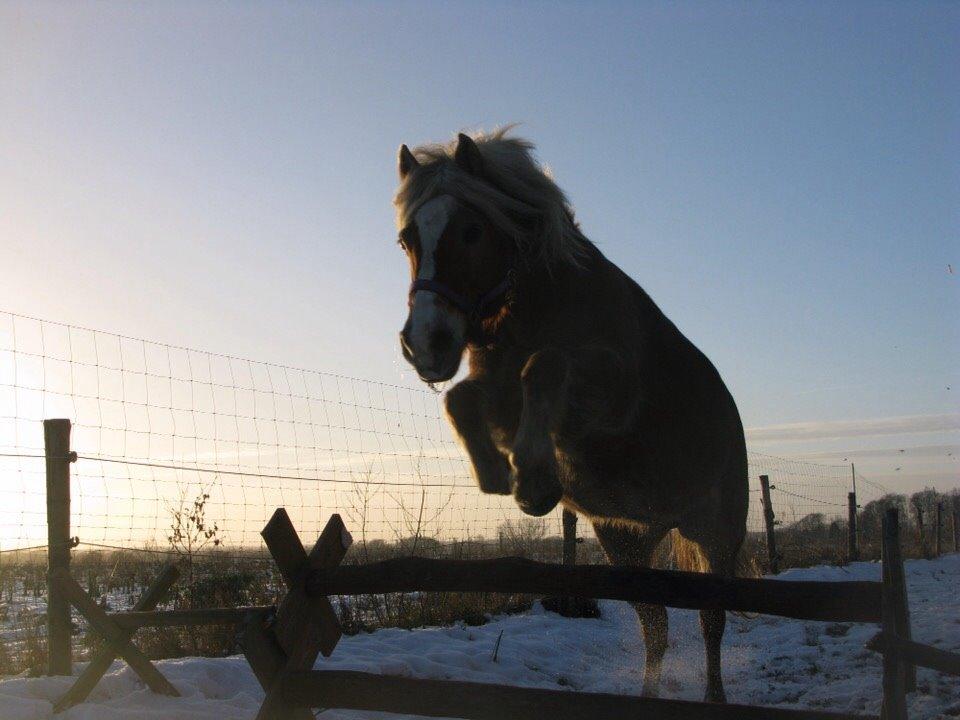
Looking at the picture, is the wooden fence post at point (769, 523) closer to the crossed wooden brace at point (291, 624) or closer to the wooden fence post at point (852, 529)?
the wooden fence post at point (852, 529)

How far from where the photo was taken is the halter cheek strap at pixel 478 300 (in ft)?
11.3

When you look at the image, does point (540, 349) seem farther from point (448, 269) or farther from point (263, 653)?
point (263, 653)

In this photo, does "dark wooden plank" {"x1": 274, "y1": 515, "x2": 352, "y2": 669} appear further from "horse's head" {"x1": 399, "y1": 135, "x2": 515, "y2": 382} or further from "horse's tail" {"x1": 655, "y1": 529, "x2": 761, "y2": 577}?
"horse's tail" {"x1": 655, "y1": 529, "x2": 761, "y2": 577}

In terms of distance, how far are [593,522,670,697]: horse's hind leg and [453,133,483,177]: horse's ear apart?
91.9 inches

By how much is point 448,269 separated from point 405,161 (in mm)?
822

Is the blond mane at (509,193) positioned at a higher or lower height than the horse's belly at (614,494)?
higher

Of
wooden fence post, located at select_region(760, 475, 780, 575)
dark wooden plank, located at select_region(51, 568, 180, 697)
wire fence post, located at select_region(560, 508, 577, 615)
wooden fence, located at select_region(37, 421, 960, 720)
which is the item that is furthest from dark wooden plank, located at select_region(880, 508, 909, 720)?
wooden fence post, located at select_region(760, 475, 780, 575)

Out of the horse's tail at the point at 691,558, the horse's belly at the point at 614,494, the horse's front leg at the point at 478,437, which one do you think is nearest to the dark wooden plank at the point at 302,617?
the horse's front leg at the point at 478,437

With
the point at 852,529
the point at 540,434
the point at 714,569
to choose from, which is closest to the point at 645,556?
the point at 714,569

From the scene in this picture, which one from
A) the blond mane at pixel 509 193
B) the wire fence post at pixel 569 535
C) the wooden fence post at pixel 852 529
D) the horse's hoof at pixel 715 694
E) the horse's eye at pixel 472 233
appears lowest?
the wooden fence post at pixel 852 529

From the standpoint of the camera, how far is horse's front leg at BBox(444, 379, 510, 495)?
363 centimetres

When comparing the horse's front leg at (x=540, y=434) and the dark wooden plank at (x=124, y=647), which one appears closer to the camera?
the horse's front leg at (x=540, y=434)

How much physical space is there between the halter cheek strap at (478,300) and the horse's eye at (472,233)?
0.78ft

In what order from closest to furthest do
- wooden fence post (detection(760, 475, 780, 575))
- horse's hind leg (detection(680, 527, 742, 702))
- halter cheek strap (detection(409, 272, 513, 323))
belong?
halter cheek strap (detection(409, 272, 513, 323)) → horse's hind leg (detection(680, 527, 742, 702)) → wooden fence post (detection(760, 475, 780, 575))
